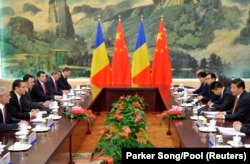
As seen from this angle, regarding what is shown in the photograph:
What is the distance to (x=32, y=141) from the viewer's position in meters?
3.39

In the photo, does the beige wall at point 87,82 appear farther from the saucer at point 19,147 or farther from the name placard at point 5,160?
the name placard at point 5,160

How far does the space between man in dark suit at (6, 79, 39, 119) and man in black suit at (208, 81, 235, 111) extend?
2.71 metres

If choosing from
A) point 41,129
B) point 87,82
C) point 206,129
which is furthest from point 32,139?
point 87,82

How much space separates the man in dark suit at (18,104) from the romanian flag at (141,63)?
14.7ft

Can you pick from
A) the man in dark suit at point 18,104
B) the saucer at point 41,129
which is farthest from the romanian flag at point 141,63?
the saucer at point 41,129

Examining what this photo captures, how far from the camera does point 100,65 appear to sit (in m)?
9.27

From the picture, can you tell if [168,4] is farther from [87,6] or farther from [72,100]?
[72,100]

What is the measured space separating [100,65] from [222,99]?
4.39m

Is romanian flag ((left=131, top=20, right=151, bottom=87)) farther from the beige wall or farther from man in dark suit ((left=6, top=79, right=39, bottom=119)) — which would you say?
man in dark suit ((left=6, top=79, right=39, bottom=119))

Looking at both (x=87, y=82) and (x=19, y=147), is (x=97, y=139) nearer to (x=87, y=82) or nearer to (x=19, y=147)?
(x=19, y=147)

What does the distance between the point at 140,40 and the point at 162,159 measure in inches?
323

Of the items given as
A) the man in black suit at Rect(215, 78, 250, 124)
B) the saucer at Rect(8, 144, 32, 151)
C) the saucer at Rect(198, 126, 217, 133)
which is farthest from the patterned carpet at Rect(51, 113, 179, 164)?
the saucer at Rect(198, 126, 217, 133)

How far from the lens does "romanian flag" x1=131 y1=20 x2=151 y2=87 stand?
9.27 m

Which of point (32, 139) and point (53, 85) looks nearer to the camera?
point (32, 139)
